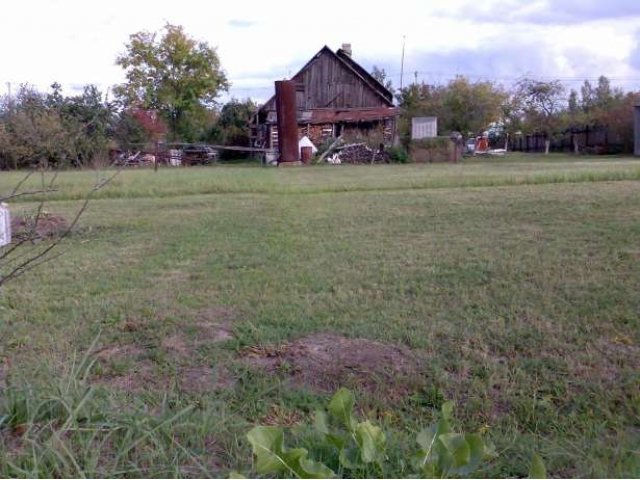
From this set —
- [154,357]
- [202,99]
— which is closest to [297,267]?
[154,357]

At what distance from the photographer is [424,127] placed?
4391 cm

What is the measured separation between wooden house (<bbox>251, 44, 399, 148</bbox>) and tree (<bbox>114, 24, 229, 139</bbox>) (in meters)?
4.03

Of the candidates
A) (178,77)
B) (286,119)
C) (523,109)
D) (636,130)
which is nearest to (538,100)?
(523,109)

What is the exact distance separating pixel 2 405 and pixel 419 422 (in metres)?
2.09

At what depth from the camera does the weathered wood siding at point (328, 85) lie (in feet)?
147

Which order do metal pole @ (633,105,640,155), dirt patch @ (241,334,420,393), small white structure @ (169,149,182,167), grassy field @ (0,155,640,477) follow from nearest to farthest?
grassy field @ (0,155,640,477)
dirt patch @ (241,334,420,393)
small white structure @ (169,149,182,167)
metal pole @ (633,105,640,155)

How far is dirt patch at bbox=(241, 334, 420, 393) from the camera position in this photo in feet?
15.3

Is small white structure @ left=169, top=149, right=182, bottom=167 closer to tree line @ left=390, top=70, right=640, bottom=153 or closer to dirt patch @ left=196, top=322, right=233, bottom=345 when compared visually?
tree line @ left=390, top=70, right=640, bottom=153

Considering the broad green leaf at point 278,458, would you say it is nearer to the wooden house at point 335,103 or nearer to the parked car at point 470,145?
the wooden house at point 335,103

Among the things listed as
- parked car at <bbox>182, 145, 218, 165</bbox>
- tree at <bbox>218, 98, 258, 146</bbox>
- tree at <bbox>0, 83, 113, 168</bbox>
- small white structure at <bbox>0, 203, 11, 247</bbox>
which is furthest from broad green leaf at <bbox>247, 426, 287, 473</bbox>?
tree at <bbox>218, 98, 258, 146</bbox>

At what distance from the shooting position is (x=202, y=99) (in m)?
47.8

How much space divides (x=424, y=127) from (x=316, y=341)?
130 feet

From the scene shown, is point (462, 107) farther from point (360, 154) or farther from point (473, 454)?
point (473, 454)

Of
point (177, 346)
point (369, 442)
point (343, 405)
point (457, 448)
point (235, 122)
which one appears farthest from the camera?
point (235, 122)
